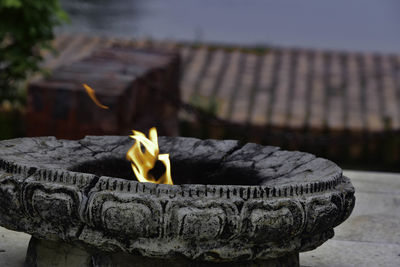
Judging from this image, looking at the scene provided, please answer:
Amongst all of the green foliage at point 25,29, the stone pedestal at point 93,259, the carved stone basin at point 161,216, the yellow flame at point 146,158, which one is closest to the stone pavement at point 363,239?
the stone pedestal at point 93,259

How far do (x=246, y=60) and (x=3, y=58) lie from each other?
315 centimetres

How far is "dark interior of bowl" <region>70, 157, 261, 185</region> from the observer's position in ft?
9.19

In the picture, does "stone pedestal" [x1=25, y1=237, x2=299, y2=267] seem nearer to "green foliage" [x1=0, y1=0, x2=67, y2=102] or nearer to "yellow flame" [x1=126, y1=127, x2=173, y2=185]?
"yellow flame" [x1=126, y1=127, x2=173, y2=185]

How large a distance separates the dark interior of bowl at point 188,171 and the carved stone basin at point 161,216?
0.18 m

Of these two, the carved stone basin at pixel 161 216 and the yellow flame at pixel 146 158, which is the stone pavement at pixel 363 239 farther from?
the yellow flame at pixel 146 158

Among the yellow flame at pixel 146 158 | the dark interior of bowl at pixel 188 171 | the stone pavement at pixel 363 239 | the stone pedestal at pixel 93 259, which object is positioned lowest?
the stone pavement at pixel 363 239

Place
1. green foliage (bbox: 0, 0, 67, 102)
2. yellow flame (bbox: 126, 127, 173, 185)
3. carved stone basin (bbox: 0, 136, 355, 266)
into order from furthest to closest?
green foliage (bbox: 0, 0, 67, 102)
yellow flame (bbox: 126, 127, 173, 185)
carved stone basin (bbox: 0, 136, 355, 266)

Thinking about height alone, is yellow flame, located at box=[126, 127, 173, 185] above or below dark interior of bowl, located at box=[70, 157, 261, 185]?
above

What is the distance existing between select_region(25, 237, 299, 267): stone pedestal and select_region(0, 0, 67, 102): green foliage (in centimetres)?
240

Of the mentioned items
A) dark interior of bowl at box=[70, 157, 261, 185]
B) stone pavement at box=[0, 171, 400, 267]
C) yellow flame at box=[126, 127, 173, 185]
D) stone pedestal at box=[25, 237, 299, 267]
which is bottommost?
stone pavement at box=[0, 171, 400, 267]

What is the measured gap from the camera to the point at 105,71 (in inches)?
187

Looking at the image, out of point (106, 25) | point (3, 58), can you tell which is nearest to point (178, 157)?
point (3, 58)

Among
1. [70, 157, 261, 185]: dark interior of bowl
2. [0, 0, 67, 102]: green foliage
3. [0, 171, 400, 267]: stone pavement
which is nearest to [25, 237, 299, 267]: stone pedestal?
[0, 171, 400, 267]: stone pavement

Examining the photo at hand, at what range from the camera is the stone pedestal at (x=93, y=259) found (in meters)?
2.38
